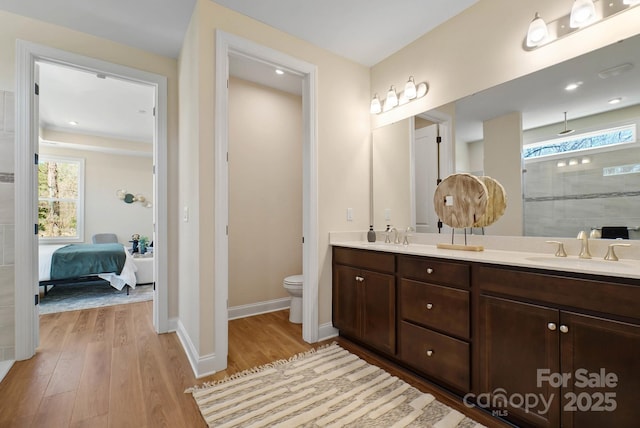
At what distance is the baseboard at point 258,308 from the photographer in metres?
3.21

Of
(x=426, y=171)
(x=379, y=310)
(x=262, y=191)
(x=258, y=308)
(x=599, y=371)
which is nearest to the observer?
(x=599, y=371)

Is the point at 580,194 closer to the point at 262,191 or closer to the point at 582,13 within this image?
the point at 582,13

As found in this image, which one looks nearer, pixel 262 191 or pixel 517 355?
pixel 517 355

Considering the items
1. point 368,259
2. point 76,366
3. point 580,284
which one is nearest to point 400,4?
point 368,259

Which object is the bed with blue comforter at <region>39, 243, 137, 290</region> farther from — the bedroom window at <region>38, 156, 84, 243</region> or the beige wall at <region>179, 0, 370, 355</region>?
the beige wall at <region>179, 0, 370, 355</region>

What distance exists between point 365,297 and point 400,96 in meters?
1.83

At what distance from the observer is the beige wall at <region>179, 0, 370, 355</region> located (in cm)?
209

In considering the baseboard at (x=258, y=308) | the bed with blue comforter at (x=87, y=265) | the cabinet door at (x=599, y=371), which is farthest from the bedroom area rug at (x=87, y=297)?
the cabinet door at (x=599, y=371)

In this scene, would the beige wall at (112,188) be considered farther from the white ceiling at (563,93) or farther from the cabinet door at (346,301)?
the white ceiling at (563,93)

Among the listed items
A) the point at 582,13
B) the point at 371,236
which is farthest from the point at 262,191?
the point at 582,13

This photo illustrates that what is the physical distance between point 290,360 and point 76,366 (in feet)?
5.21

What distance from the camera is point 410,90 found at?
8.33ft

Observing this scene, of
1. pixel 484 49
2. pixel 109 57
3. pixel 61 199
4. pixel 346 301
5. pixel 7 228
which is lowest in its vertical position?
pixel 346 301

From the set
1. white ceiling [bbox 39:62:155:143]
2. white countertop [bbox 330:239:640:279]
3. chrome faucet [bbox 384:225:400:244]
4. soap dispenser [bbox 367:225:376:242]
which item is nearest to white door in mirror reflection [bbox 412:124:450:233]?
chrome faucet [bbox 384:225:400:244]
